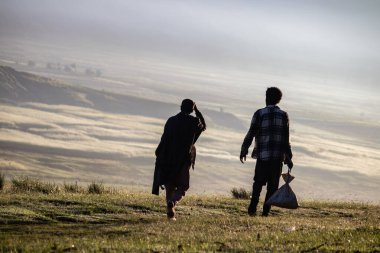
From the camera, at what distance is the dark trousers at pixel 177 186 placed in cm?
1352

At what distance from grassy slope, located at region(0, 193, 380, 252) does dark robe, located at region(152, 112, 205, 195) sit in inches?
30.5

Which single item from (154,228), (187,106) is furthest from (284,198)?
(154,228)

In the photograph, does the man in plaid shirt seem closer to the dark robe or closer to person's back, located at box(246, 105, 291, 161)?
person's back, located at box(246, 105, 291, 161)

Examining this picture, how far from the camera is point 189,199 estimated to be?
58.0 feet

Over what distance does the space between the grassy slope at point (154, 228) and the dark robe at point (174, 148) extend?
2.55 ft

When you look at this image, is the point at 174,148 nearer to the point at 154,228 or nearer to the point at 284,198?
the point at 284,198

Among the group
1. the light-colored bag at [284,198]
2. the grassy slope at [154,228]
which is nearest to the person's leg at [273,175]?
the light-colored bag at [284,198]

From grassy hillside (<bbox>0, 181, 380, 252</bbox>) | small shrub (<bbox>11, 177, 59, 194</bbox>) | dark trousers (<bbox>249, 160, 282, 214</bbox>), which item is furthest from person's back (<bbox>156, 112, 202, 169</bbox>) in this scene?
small shrub (<bbox>11, 177, 59, 194</bbox>)

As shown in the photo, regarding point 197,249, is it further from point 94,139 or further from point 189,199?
point 94,139

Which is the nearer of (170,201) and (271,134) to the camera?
(170,201)

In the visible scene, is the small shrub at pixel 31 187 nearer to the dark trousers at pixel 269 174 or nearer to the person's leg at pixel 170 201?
the person's leg at pixel 170 201

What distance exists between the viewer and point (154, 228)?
11.5m

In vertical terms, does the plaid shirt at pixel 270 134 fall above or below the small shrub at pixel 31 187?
above

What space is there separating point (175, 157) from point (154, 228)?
2288 mm
